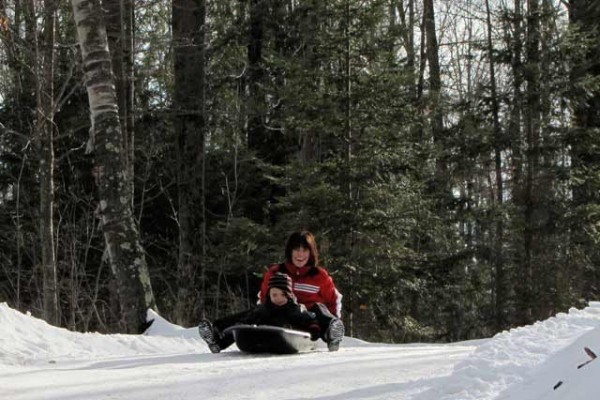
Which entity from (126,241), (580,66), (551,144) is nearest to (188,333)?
(126,241)

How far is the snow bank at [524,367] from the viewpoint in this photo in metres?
3.42

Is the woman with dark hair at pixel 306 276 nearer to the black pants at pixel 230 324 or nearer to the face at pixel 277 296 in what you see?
the black pants at pixel 230 324

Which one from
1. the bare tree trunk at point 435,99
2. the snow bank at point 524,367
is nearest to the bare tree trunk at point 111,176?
the bare tree trunk at point 435,99

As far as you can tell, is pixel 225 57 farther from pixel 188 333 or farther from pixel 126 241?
pixel 188 333

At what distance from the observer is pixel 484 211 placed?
13.8 m

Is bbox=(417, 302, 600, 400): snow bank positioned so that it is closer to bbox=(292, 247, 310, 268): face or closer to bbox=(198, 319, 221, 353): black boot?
bbox=(292, 247, 310, 268): face

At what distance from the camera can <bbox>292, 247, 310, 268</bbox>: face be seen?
7473mm

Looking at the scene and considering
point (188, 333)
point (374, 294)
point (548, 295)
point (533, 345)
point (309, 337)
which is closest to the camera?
point (533, 345)

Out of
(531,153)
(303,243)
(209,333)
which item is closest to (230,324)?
(209,333)

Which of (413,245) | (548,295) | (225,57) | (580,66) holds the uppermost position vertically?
(225,57)

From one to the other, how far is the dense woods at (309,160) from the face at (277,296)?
3.53 metres

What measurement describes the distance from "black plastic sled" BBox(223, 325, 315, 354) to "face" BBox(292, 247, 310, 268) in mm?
1087

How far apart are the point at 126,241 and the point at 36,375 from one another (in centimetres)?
497

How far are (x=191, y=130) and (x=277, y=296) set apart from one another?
8.78 meters
